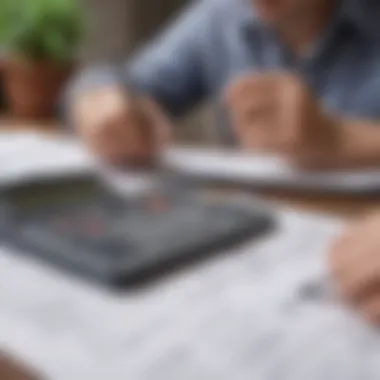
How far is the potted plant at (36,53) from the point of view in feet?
4.09

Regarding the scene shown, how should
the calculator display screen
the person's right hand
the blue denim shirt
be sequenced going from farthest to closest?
the blue denim shirt → the person's right hand → the calculator display screen

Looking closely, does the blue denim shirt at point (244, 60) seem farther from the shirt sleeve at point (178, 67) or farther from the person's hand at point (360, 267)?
the person's hand at point (360, 267)

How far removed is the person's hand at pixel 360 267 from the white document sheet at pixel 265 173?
0.18m

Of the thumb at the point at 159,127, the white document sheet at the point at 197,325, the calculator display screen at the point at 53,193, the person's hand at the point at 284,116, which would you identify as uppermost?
the thumb at the point at 159,127

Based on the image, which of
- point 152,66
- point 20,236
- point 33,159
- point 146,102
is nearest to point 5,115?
point 152,66

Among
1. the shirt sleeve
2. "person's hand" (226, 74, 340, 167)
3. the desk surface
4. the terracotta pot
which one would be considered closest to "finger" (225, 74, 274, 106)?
"person's hand" (226, 74, 340, 167)

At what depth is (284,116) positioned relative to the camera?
75 cm

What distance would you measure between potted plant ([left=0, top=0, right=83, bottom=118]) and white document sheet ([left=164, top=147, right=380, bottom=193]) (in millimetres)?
530

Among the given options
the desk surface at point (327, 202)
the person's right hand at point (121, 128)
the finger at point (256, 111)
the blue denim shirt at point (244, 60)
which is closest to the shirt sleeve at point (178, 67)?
the blue denim shirt at point (244, 60)

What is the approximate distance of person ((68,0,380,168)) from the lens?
0.74 m

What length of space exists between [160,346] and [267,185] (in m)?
0.33

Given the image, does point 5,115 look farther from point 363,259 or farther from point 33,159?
point 363,259

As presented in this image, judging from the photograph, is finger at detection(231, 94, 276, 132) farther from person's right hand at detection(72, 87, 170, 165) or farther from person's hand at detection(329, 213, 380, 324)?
person's hand at detection(329, 213, 380, 324)

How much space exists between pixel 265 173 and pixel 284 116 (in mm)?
79
